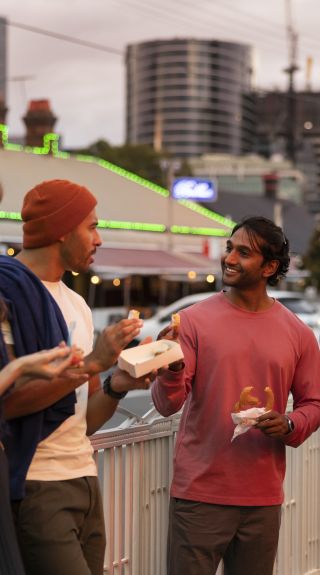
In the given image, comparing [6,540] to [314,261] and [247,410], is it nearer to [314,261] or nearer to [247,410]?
[247,410]

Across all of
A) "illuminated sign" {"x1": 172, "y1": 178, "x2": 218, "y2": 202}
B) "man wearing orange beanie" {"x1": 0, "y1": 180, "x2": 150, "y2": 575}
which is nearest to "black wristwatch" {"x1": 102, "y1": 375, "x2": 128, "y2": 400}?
"man wearing orange beanie" {"x1": 0, "y1": 180, "x2": 150, "y2": 575}

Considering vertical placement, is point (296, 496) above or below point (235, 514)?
below

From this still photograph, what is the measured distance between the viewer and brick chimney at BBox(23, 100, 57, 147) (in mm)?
39406

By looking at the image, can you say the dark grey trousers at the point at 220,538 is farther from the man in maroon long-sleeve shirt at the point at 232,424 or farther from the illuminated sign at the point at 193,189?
the illuminated sign at the point at 193,189

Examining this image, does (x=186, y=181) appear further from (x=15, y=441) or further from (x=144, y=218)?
(x=15, y=441)

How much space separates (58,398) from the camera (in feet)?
8.85

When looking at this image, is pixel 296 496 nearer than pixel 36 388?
No

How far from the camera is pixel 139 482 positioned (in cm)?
412

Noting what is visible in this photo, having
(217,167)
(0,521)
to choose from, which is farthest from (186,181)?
(217,167)

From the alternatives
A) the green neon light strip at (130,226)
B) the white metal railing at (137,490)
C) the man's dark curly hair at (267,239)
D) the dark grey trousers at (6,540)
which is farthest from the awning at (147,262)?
the dark grey trousers at (6,540)

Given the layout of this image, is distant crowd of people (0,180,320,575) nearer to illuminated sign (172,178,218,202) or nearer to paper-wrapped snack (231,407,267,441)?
paper-wrapped snack (231,407,267,441)

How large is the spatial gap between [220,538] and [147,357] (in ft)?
3.32

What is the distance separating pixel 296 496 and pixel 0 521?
297 centimetres

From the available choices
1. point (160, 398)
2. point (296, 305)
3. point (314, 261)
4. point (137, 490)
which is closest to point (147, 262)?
point (296, 305)
